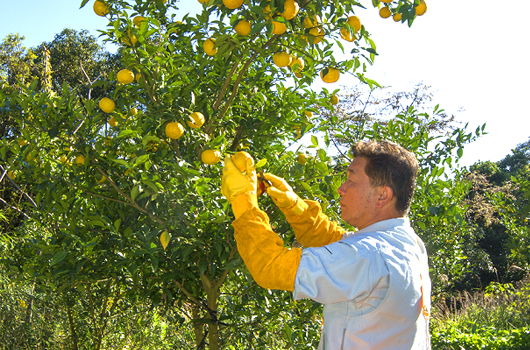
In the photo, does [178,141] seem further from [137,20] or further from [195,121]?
[137,20]

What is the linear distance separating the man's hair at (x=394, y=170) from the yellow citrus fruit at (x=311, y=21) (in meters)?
0.60

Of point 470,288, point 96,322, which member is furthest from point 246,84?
point 470,288

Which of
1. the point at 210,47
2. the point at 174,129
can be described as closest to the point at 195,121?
the point at 174,129

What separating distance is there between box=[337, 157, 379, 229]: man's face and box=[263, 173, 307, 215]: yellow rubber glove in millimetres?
190

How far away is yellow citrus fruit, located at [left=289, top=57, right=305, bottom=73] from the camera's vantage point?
1.99 meters

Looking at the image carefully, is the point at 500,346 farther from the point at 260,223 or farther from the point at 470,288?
the point at 470,288

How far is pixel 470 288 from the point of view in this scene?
1042 centimetres

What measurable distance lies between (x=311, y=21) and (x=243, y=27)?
30cm

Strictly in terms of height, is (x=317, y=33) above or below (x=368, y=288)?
above

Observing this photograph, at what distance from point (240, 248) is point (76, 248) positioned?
105 centimetres

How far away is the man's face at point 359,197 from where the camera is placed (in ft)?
4.60

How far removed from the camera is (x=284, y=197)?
1476 millimetres

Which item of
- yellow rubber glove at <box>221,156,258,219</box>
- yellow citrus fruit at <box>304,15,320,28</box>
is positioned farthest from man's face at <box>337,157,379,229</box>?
yellow citrus fruit at <box>304,15,320,28</box>

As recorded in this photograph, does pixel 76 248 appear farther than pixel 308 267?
Yes
